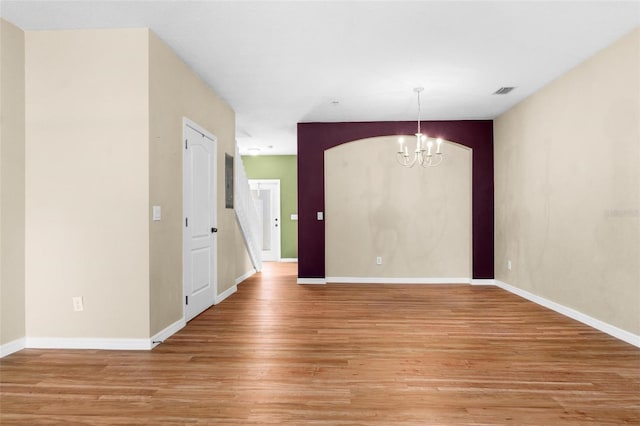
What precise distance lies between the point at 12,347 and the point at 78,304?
0.59 metres

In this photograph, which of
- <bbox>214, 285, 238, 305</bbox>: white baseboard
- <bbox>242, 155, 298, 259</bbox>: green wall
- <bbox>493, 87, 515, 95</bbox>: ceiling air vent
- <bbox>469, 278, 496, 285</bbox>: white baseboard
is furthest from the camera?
<bbox>242, 155, 298, 259</bbox>: green wall

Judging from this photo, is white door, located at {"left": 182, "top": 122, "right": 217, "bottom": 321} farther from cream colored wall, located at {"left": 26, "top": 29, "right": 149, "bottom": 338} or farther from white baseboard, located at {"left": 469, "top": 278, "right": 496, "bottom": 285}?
white baseboard, located at {"left": 469, "top": 278, "right": 496, "bottom": 285}

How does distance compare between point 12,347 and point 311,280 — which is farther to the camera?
point 311,280

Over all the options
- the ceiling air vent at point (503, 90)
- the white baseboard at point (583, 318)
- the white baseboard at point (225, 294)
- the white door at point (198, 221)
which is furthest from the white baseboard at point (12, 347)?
the ceiling air vent at point (503, 90)

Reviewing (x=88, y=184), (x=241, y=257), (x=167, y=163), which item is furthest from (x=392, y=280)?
(x=88, y=184)

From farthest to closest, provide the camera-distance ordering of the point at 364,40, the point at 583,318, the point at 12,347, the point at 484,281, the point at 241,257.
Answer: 1. the point at 241,257
2. the point at 484,281
3. the point at 583,318
4. the point at 364,40
5. the point at 12,347

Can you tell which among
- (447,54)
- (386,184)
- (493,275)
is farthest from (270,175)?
(447,54)

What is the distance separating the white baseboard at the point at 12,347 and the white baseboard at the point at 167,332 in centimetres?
110

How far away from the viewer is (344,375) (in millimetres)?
2637

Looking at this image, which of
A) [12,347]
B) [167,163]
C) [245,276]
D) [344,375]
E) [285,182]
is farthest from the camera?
[285,182]

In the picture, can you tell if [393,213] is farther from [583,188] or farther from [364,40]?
[364,40]

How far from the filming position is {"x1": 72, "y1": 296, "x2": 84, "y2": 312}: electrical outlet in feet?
10.5

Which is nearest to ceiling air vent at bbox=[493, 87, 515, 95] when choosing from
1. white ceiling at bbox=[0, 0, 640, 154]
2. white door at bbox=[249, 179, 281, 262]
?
white ceiling at bbox=[0, 0, 640, 154]

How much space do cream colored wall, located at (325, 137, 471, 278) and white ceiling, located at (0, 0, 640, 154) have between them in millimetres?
1453
